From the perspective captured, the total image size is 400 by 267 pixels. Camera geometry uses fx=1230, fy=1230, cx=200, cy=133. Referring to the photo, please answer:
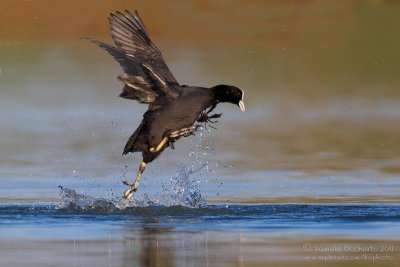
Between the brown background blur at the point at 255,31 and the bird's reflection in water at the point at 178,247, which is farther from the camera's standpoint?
the brown background blur at the point at 255,31

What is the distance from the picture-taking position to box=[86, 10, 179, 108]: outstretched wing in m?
12.4

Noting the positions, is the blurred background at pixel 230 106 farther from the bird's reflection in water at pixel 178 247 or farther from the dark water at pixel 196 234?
the bird's reflection in water at pixel 178 247

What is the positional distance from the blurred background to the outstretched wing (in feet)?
4.27

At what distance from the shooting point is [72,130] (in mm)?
18641

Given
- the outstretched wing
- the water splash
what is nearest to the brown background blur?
the outstretched wing

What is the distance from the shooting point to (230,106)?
2223cm

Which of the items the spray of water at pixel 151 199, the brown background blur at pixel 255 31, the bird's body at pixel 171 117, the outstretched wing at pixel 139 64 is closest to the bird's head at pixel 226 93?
the bird's body at pixel 171 117

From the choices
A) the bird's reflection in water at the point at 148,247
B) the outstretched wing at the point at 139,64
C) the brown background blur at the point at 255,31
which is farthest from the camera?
the brown background blur at the point at 255,31

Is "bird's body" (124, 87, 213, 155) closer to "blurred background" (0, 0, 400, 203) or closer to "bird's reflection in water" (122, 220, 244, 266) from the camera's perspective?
"blurred background" (0, 0, 400, 203)

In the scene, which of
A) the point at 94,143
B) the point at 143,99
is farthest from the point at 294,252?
the point at 94,143

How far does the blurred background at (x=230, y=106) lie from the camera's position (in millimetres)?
14539

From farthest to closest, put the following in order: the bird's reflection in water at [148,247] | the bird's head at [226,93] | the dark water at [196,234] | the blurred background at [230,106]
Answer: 1. the blurred background at [230,106]
2. the bird's head at [226,93]
3. the dark water at [196,234]
4. the bird's reflection in water at [148,247]

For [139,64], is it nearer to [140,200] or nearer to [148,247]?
[140,200]

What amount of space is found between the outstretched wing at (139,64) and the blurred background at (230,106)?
1.30 metres
